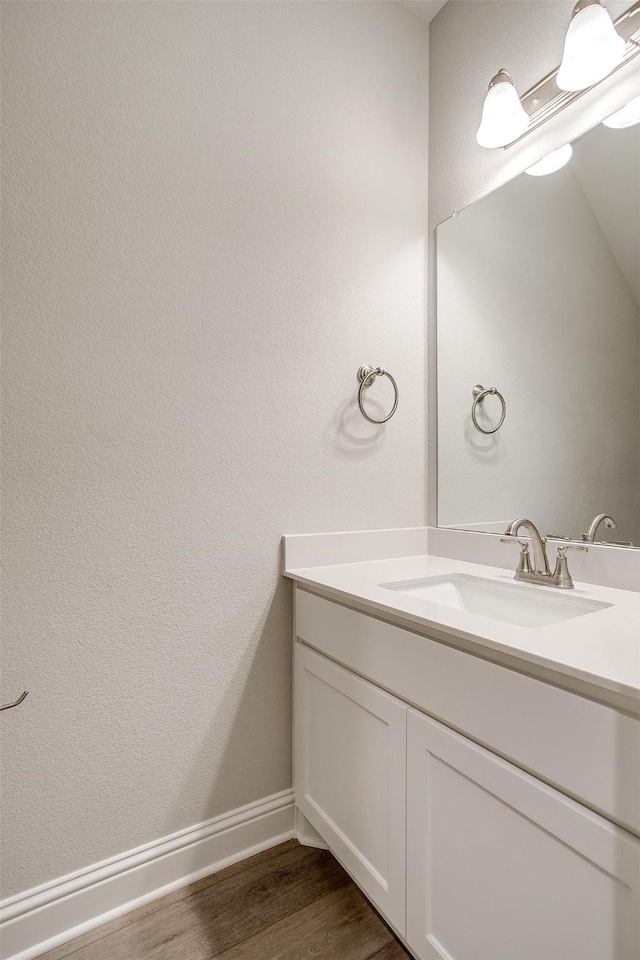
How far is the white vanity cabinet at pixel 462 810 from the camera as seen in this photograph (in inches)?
26.0

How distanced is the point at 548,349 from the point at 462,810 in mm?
1109

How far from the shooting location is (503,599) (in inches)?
49.5

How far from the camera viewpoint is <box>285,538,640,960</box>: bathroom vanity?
0.66m

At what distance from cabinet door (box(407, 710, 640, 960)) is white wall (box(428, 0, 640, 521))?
96 centimetres

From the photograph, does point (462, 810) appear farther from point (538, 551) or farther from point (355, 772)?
point (538, 551)

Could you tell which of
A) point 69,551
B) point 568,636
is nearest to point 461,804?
point 568,636

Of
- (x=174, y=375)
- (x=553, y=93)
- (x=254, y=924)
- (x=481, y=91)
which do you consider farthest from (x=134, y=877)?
(x=481, y=91)

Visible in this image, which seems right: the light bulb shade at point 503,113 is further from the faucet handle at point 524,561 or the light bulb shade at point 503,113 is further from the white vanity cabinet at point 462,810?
the white vanity cabinet at point 462,810

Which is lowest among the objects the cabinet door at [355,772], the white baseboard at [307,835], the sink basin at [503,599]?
the white baseboard at [307,835]

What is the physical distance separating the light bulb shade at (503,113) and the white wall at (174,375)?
37cm

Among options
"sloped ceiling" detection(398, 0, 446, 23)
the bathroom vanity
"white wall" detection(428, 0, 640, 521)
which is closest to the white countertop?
the bathroom vanity

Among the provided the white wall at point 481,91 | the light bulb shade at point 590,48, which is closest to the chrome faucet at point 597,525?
the white wall at point 481,91

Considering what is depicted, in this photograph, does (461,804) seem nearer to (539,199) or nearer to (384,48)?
(539,199)

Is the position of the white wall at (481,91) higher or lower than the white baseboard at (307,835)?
higher
